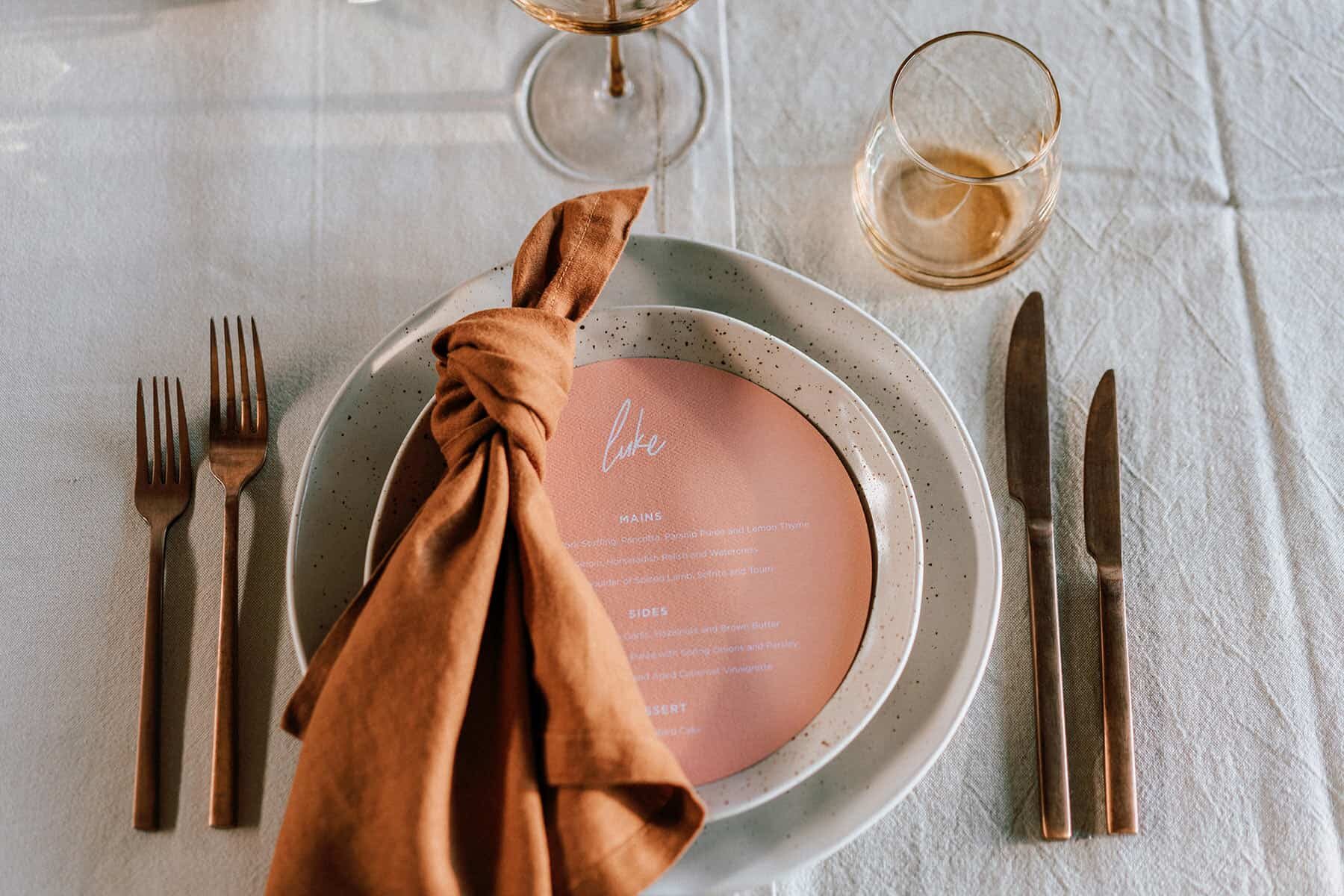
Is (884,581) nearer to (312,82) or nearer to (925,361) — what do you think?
(925,361)

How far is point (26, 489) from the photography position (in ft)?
1.83

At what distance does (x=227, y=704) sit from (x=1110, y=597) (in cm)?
49

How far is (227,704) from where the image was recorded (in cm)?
→ 50

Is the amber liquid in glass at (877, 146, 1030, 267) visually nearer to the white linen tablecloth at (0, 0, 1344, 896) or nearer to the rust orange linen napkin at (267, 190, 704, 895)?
the white linen tablecloth at (0, 0, 1344, 896)

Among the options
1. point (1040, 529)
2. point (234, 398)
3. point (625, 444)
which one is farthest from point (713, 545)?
point (234, 398)

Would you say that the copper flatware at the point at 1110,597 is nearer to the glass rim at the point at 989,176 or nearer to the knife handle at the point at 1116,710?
the knife handle at the point at 1116,710

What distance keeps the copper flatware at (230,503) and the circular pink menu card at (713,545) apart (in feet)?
0.67

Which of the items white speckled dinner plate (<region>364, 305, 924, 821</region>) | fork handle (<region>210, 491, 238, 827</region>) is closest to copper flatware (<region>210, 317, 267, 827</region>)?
fork handle (<region>210, 491, 238, 827</region>)

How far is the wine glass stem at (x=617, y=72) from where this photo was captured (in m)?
0.62

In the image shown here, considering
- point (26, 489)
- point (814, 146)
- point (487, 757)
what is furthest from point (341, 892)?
point (814, 146)

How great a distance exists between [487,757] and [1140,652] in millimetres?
381

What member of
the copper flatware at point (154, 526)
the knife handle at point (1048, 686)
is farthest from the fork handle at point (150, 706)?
the knife handle at point (1048, 686)

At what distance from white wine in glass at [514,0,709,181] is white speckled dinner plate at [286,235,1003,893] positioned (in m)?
0.13

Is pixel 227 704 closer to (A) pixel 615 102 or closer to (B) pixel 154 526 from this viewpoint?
(B) pixel 154 526
